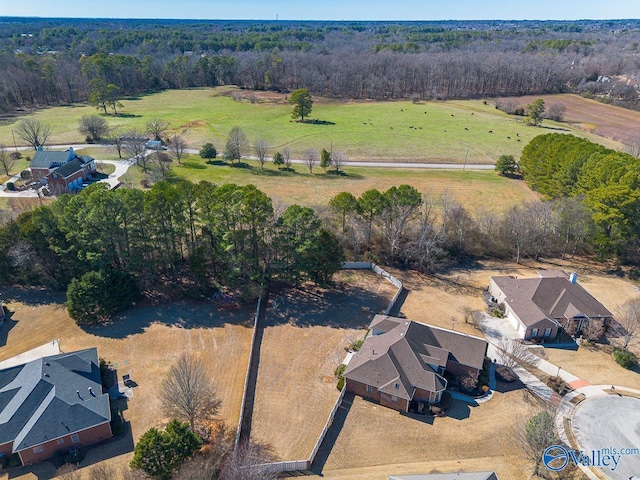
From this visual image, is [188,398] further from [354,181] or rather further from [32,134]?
[32,134]

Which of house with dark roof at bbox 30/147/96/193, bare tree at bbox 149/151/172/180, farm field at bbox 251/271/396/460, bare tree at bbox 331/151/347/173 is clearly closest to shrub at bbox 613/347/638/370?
farm field at bbox 251/271/396/460

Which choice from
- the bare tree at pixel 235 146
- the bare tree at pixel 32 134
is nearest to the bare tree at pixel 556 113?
the bare tree at pixel 235 146

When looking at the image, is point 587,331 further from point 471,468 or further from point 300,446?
point 300,446

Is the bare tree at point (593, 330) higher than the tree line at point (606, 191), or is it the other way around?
the tree line at point (606, 191)

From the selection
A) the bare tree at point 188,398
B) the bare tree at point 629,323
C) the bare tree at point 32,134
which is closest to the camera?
Answer: the bare tree at point 188,398

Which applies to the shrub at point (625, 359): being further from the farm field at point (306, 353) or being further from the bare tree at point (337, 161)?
the bare tree at point (337, 161)

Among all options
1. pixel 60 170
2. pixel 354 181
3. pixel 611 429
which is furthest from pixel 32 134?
pixel 611 429
